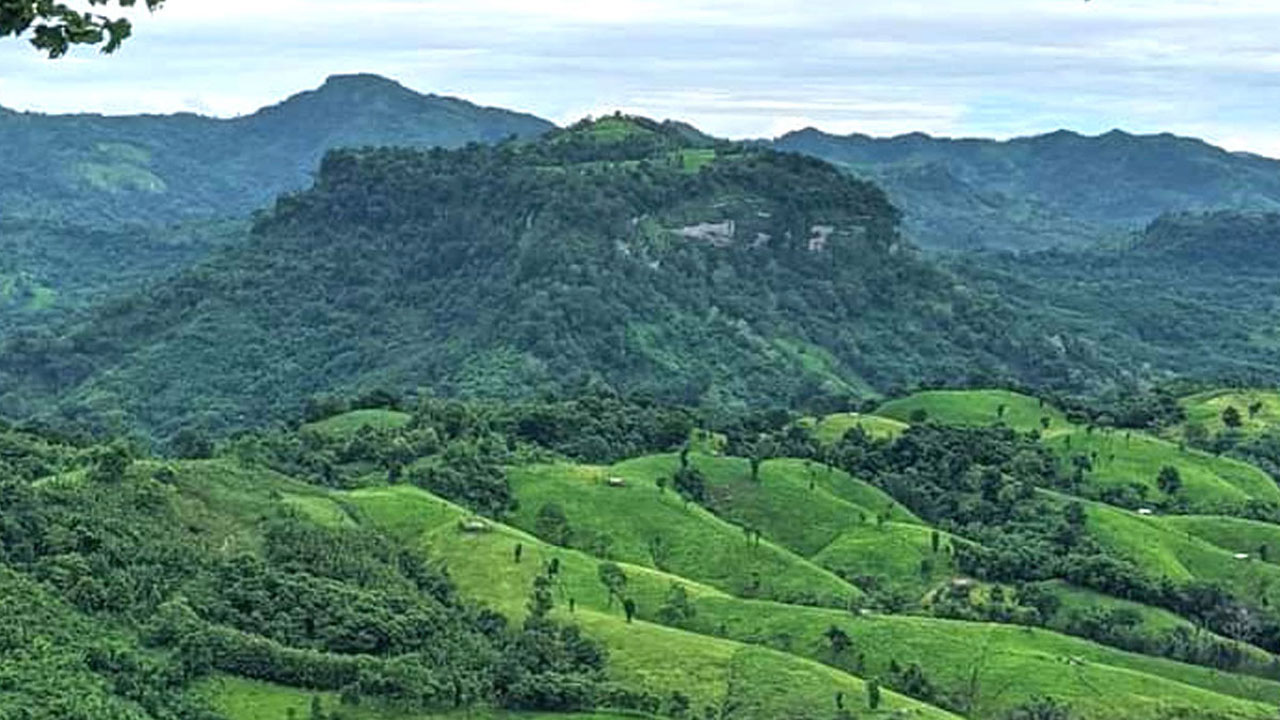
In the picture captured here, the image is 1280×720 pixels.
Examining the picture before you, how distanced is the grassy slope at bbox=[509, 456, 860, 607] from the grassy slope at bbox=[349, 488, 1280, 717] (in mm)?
4339

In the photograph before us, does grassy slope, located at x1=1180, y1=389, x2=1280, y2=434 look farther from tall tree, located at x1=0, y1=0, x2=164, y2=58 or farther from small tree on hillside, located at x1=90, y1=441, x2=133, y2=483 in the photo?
tall tree, located at x1=0, y1=0, x2=164, y2=58

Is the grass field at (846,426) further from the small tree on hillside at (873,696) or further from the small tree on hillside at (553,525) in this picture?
the small tree on hillside at (873,696)

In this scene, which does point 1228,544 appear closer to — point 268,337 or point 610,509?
point 610,509

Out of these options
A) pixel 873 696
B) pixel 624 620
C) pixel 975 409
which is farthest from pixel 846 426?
pixel 873 696

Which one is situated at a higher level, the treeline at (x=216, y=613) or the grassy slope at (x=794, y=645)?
the treeline at (x=216, y=613)

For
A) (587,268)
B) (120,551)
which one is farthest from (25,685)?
(587,268)

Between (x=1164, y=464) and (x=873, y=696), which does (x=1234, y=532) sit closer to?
(x=1164, y=464)

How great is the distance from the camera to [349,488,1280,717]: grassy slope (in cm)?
7312

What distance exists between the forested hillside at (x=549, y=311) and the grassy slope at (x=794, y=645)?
6768 centimetres

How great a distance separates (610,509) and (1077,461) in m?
40.4

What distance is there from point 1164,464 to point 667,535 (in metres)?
44.9

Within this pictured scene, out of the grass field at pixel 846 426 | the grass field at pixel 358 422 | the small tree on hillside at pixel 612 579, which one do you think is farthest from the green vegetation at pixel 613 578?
the grass field at pixel 846 426

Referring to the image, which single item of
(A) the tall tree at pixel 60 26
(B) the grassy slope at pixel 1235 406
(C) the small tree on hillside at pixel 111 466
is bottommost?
(B) the grassy slope at pixel 1235 406

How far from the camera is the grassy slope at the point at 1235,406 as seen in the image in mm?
136500
